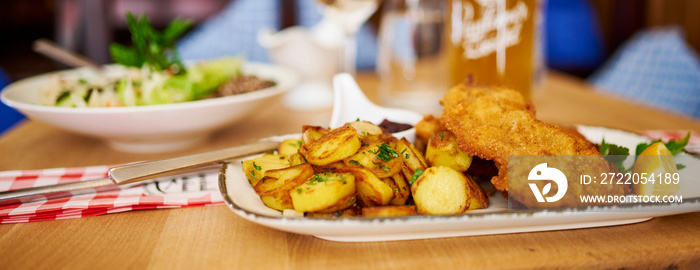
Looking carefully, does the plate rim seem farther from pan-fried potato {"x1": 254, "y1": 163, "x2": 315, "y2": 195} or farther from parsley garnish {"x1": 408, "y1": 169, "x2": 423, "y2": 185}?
parsley garnish {"x1": 408, "y1": 169, "x2": 423, "y2": 185}

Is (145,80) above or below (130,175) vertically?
above

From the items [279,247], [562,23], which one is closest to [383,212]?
[279,247]

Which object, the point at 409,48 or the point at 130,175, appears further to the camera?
the point at 409,48

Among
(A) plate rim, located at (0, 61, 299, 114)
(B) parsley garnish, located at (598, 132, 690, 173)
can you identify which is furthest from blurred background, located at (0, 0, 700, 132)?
(A) plate rim, located at (0, 61, 299, 114)

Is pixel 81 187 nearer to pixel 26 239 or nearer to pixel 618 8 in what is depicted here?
pixel 26 239

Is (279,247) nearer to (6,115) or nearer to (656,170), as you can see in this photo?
(656,170)

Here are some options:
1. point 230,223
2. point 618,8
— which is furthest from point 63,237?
point 618,8
